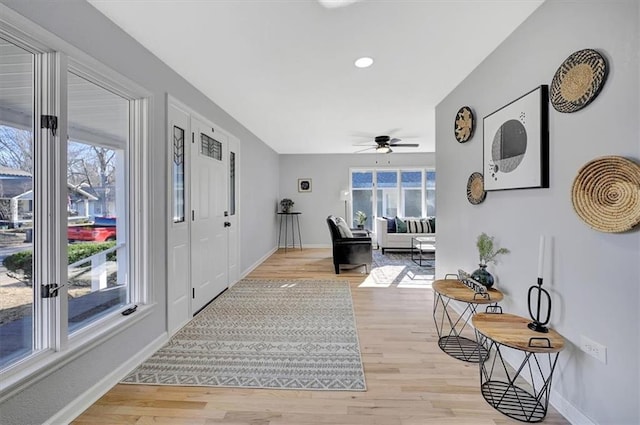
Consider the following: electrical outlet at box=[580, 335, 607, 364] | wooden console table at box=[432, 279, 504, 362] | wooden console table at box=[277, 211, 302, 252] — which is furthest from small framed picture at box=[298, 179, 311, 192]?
electrical outlet at box=[580, 335, 607, 364]

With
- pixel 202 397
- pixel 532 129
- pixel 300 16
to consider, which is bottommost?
pixel 202 397

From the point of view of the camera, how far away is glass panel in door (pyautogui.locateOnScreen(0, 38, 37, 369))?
1.37 m

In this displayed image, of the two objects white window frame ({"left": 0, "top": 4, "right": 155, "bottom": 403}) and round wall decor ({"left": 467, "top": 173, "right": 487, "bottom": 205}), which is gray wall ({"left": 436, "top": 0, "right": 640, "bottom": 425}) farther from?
white window frame ({"left": 0, "top": 4, "right": 155, "bottom": 403})

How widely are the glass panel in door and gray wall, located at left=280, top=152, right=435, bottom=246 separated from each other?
20.1 feet

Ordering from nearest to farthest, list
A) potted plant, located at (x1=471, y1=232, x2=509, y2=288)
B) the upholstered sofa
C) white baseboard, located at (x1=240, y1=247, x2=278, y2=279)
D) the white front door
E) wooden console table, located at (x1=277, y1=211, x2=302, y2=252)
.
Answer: potted plant, located at (x1=471, y1=232, x2=509, y2=288), the white front door, white baseboard, located at (x1=240, y1=247, x2=278, y2=279), the upholstered sofa, wooden console table, located at (x1=277, y1=211, x2=302, y2=252)

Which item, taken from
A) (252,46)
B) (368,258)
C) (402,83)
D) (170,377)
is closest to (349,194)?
(368,258)

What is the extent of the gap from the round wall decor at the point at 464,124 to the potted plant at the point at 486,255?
984 millimetres

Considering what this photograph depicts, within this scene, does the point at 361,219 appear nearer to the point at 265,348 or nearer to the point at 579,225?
the point at 265,348

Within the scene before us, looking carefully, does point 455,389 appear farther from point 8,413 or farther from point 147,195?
point 147,195

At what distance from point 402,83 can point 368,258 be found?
2.85 m

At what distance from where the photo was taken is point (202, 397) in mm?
1771

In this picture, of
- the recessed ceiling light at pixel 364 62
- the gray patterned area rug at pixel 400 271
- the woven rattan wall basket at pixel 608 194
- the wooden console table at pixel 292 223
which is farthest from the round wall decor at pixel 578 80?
the wooden console table at pixel 292 223

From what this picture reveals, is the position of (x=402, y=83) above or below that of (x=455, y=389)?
above

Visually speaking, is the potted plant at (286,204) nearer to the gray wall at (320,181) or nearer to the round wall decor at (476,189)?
the gray wall at (320,181)
